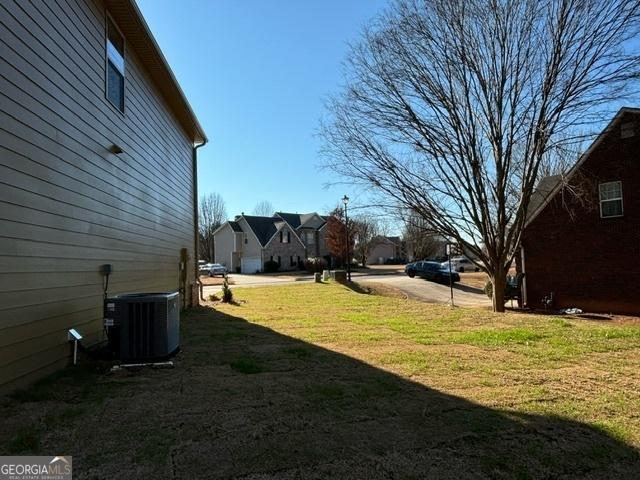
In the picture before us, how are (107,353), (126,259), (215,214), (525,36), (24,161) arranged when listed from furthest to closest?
(215,214), (525,36), (126,259), (107,353), (24,161)

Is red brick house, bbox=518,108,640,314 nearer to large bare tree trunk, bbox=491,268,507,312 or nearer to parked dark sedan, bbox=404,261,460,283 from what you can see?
large bare tree trunk, bbox=491,268,507,312

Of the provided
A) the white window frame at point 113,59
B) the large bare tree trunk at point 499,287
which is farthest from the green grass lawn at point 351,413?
the large bare tree trunk at point 499,287

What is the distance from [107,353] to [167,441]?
2.68 m

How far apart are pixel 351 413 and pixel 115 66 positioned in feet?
21.9

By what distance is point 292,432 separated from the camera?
11.7 feet

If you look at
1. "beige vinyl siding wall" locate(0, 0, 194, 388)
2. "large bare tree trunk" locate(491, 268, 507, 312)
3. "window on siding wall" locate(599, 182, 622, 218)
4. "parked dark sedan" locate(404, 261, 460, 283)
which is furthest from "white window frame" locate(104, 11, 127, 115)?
"parked dark sedan" locate(404, 261, 460, 283)

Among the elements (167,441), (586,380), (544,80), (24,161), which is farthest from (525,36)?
(167,441)

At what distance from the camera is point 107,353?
5.61m

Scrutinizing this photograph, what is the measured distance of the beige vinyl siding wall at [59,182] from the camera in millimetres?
4445

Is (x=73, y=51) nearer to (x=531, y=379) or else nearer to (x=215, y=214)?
(x=531, y=379)

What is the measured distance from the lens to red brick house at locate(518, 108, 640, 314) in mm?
16453

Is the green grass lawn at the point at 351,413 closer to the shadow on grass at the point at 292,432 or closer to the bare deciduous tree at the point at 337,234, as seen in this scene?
the shadow on grass at the point at 292,432

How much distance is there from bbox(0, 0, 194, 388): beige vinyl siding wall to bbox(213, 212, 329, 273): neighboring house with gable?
43656 millimetres

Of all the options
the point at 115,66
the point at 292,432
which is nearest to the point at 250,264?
the point at 115,66
